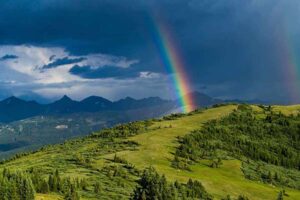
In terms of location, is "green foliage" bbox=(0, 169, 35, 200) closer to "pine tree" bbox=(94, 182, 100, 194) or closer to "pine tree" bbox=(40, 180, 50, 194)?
"pine tree" bbox=(40, 180, 50, 194)

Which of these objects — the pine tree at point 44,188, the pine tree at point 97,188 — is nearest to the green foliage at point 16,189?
the pine tree at point 44,188

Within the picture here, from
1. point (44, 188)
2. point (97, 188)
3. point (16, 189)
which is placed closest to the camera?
point (16, 189)

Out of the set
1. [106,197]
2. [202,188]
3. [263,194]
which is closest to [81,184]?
[106,197]

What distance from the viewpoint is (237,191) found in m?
189

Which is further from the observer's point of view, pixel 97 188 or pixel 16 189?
pixel 97 188

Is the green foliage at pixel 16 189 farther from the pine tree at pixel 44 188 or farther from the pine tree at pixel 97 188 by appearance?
the pine tree at pixel 97 188

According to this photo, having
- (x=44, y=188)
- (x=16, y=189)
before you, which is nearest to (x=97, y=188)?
(x=44, y=188)

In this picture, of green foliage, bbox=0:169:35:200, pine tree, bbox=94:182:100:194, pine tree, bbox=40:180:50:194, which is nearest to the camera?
green foliage, bbox=0:169:35:200

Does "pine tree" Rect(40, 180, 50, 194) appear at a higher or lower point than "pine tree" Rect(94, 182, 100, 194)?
higher

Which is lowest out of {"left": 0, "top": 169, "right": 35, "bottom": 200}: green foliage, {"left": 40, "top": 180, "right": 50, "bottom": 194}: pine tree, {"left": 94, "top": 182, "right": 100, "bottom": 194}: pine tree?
{"left": 94, "top": 182, "right": 100, "bottom": 194}: pine tree

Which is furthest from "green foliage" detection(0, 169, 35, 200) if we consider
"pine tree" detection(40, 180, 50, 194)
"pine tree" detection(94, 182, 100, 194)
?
"pine tree" detection(94, 182, 100, 194)

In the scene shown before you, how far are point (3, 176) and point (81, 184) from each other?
27.8 meters

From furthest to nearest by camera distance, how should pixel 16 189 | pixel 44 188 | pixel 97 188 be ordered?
1. pixel 97 188
2. pixel 44 188
3. pixel 16 189

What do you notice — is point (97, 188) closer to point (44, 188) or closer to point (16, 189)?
point (44, 188)
